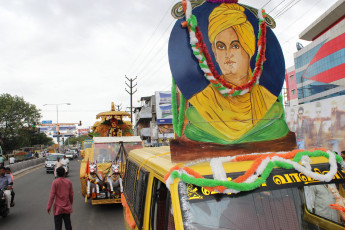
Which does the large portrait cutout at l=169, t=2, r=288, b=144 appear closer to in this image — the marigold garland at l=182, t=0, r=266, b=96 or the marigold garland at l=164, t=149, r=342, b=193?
the marigold garland at l=182, t=0, r=266, b=96

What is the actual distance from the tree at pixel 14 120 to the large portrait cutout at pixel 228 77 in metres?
48.6

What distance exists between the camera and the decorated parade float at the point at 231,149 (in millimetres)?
2057

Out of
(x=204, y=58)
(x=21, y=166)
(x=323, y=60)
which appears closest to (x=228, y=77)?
(x=204, y=58)

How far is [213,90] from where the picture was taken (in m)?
3.26

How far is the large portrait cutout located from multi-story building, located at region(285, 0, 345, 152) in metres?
8.47

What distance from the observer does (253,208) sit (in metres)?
2.16

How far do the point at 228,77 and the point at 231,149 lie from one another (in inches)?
38.0

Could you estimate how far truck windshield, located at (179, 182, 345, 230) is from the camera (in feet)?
6.51

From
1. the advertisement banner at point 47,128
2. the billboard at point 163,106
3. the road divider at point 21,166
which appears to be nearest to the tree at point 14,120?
the advertisement banner at point 47,128

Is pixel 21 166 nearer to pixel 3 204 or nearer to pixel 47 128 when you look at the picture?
pixel 3 204

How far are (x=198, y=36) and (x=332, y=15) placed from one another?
22618 mm

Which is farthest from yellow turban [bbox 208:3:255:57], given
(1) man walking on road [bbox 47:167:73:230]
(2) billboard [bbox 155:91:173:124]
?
(2) billboard [bbox 155:91:173:124]

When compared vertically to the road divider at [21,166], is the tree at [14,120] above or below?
above

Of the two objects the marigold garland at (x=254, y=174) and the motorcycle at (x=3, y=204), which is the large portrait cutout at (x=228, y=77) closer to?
the marigold garland at (x=254, y=174)
